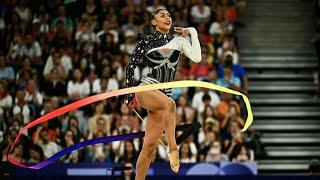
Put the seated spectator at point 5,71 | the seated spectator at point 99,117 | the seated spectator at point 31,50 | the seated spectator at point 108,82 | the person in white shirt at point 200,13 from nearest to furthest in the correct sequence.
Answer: the seated spectator at point 99,117 < the seated spectator at point 108,82 < the seated spectator at point 5,71 < the seated spectator at point 31,50 < the person in white shirt at point 200,13

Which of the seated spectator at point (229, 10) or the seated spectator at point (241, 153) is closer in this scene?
the seated spectator at point (241, 153)

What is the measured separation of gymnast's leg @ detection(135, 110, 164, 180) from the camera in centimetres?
701

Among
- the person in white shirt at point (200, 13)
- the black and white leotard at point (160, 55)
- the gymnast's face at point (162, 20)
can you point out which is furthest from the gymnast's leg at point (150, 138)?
the person in white shirt at point (200, 13)

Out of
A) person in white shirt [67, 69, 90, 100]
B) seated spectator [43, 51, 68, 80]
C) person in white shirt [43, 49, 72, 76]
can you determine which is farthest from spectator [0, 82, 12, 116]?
person in white shirt [67, 69, 90, 100]

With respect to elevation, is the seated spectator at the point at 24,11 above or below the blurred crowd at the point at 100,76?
above

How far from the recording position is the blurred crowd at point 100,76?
11609mm

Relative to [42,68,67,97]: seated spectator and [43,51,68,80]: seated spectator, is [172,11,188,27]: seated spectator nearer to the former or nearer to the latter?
[43,51,68,80]: seated spectator

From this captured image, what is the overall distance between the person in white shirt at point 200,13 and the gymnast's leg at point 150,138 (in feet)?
25.2

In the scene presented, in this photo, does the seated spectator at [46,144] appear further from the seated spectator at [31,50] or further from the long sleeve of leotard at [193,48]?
the long sleeve of leotard at [193,48]

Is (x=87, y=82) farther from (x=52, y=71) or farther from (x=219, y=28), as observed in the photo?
(x=219, y=28)

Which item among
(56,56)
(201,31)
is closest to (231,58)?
(201,31)

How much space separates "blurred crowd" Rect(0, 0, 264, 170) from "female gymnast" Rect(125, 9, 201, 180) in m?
3.59

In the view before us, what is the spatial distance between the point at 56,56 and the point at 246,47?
404 centimetres

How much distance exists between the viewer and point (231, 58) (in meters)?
13.3
